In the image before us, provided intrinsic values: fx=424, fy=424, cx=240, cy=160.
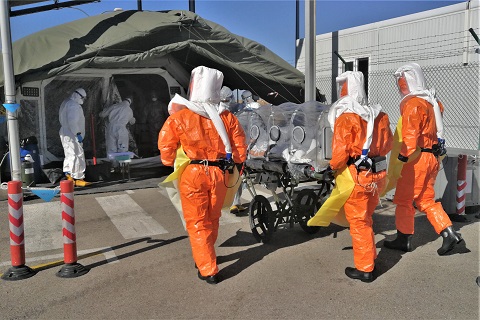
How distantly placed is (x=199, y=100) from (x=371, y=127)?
1702 mm

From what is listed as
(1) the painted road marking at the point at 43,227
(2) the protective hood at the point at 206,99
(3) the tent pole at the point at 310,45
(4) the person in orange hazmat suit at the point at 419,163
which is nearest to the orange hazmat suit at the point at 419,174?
(4) the person in orange hazmat suit at the point at 419,163

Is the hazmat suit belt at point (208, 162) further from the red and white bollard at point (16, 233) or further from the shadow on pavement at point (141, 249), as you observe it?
the red and white bollard at point (16, 233)

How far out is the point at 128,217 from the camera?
6742mm

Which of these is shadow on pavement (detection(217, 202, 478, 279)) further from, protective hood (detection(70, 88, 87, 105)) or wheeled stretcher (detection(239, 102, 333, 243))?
protective hood (detection(70, 88, 87, 105))

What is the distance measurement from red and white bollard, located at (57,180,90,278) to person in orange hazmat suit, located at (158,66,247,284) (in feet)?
3.46

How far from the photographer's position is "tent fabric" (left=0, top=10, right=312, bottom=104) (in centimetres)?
883

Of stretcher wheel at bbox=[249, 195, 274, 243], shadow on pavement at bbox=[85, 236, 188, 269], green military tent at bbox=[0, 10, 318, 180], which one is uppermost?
green military tent at bbox=[0, 10, 318, 180]

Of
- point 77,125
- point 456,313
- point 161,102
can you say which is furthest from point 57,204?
point 456,313

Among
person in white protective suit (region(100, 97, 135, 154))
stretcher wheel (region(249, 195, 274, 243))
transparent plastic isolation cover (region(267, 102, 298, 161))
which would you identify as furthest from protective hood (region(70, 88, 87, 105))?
stretcher wheel (region(249, 195, 274, 243))

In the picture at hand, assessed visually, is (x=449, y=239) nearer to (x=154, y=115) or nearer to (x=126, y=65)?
(x=126, y=65)

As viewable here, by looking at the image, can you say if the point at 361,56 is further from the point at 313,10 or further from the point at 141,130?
the point at 141,130

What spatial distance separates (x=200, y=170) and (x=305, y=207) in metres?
1.99

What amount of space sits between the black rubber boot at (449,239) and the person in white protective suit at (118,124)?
8559mm

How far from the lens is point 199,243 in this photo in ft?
13.3
